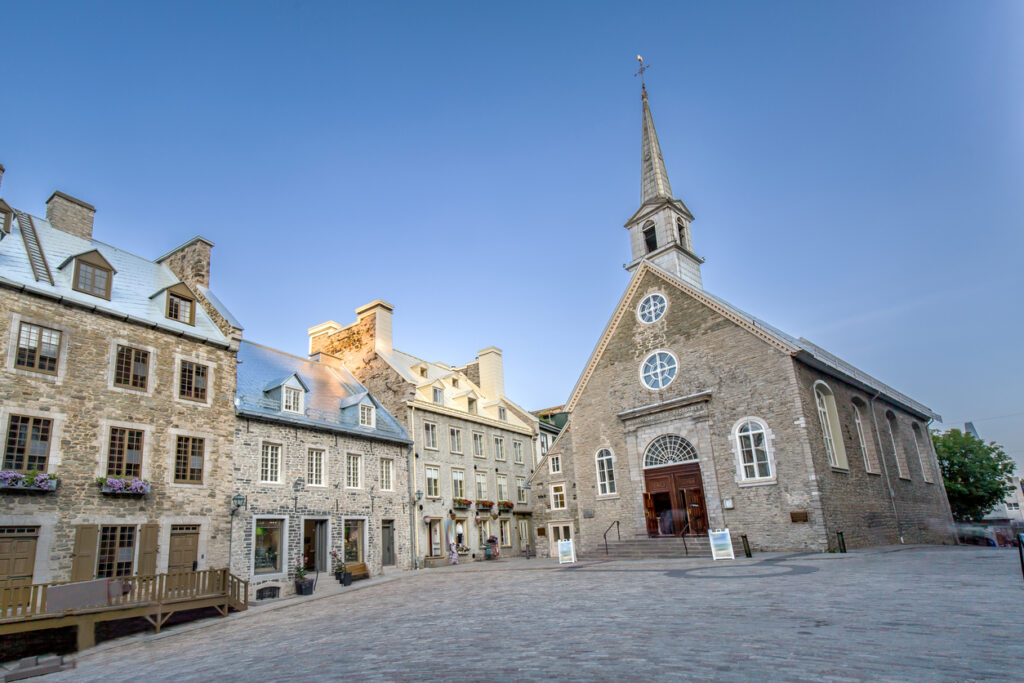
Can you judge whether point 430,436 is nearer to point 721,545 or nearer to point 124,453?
point 124,453

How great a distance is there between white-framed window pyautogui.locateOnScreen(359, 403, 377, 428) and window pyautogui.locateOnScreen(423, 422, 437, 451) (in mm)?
3760

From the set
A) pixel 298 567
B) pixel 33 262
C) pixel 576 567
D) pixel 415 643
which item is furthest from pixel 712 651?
pixel 33 262

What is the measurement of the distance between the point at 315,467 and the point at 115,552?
8251 millimetres

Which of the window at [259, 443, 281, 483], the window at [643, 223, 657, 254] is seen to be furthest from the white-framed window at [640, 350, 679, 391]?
the window at [259, 443, 281, 483]

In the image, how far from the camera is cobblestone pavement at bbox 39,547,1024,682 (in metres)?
6.37

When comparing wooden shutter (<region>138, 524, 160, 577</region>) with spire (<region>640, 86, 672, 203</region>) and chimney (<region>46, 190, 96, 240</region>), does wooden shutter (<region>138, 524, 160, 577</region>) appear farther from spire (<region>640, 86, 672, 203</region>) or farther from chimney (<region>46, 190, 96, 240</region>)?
spire (<region>640, 86, 672, 203</region>)

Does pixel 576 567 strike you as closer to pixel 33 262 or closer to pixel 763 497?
pixel 763 497

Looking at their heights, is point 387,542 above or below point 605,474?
below

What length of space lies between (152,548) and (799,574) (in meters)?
18.0

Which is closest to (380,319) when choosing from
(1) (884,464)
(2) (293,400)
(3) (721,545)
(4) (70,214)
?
(2) (293,400)

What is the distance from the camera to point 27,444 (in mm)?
16172

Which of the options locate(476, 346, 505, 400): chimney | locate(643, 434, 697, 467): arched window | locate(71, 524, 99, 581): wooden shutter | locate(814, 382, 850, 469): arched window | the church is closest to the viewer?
locate(71, 524, 99, 581): wooden shutter

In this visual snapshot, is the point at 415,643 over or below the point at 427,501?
below

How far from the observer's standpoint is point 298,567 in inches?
877
